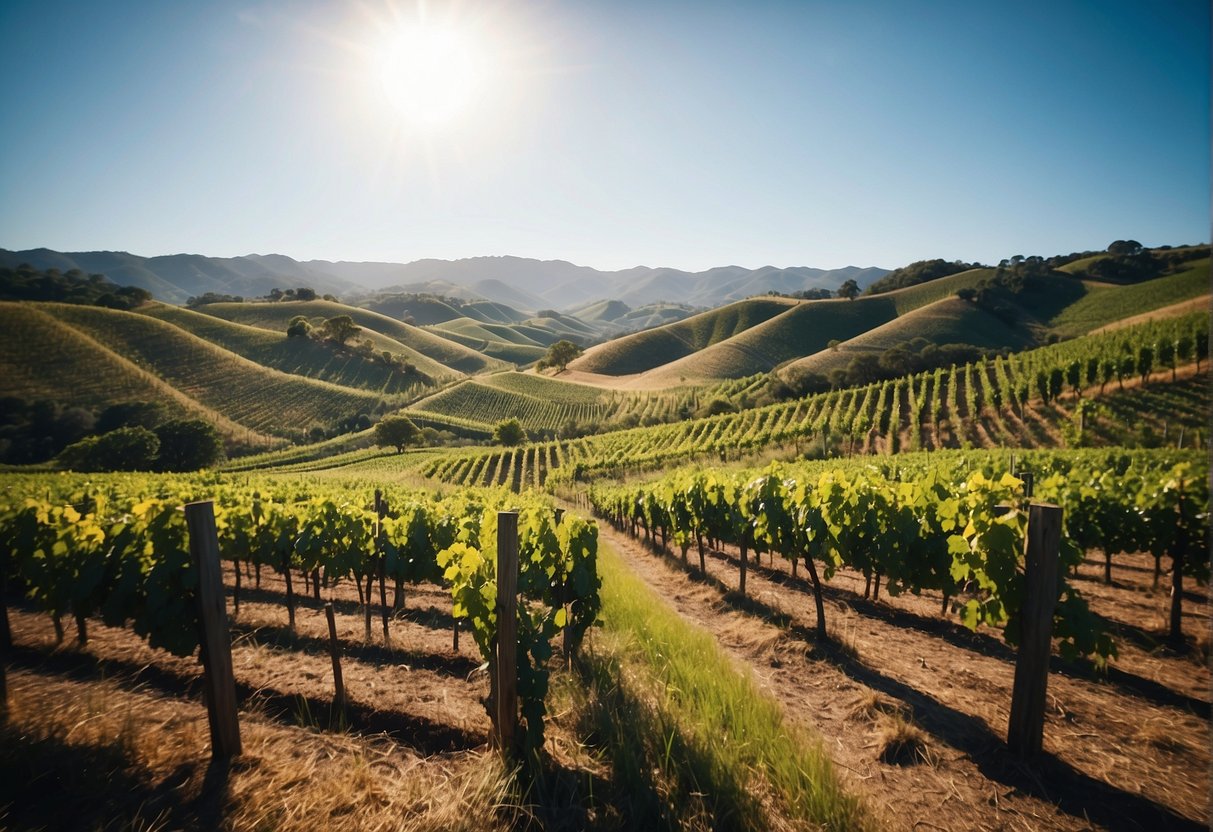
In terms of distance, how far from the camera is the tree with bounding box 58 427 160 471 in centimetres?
4850

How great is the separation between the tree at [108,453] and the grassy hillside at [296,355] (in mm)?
47345

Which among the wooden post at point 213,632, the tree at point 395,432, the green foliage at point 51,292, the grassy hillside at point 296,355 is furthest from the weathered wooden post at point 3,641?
the green foliage at point 51,292

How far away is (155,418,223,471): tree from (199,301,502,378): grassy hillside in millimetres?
62045

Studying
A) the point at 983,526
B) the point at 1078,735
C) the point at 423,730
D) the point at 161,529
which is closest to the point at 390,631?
the point at 423,730

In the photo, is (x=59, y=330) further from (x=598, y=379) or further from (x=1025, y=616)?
(x=1025, y=616)

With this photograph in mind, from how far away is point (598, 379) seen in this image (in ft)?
346

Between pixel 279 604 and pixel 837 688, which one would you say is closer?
pixel 837 688

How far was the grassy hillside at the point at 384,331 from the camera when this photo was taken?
5079 inches

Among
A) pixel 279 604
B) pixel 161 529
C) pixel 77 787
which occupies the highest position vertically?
pixel 161 529

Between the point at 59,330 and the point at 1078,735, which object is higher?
the point at 59,330

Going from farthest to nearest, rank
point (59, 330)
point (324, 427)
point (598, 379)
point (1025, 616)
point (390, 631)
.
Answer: point (598, 379), point (324, 427), point (59, 330), point (390, 631), point (1025, 616)

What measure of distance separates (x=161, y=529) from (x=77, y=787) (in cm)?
201

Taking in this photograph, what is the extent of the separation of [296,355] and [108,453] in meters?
57.4

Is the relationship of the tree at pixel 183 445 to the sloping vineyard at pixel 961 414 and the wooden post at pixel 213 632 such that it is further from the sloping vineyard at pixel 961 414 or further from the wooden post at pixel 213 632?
the wooden post at pixel 213 632
